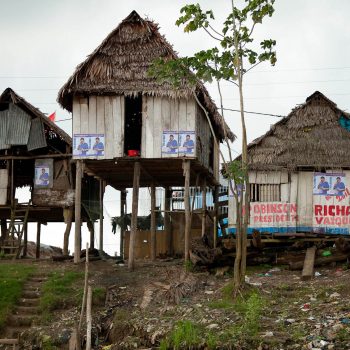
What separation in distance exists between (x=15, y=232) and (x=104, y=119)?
6923 mm

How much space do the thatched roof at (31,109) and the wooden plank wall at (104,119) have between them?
3586 millimetres

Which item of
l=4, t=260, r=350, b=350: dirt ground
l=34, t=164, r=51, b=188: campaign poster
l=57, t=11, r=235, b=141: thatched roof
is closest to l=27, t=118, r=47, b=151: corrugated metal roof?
l=34, t=164, r=51, b=188: campaign poster

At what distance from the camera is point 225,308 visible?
14.0m

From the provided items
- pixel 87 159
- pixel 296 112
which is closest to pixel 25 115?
pixel 87 159

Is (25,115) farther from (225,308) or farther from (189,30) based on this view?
(225,308)

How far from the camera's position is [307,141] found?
68.6 feet

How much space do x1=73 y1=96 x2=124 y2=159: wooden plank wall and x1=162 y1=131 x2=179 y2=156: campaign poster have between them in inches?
46.8

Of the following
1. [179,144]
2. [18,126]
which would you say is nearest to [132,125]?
[179,144]

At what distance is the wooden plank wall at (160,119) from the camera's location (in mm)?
18875

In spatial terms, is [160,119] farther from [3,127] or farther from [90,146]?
[3,127]

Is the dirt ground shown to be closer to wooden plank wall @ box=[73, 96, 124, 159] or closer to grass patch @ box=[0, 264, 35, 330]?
grass patch @ box=[0, 264, 35, 330]

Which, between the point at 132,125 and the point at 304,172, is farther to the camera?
the point at 132,125

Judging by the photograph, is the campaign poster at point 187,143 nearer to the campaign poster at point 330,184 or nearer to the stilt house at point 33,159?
the campaign poster at point 330,184

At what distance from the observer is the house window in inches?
834
